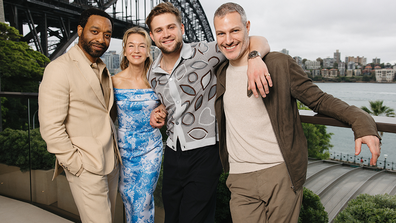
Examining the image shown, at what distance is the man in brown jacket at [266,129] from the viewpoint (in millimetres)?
1366

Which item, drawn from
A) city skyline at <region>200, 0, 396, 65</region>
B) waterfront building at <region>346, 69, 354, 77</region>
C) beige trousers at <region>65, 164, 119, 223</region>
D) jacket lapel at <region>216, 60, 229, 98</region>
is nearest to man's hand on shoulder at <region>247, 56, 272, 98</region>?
jacket lapel at <region>216, 60, 229, 98</region>

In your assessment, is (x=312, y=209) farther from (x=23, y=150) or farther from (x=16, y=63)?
(x=16, y=63)

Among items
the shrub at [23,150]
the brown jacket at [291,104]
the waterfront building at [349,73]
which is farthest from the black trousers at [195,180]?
the waterfront building at [349,73]

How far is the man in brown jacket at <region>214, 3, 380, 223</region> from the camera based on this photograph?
1366 millimetres

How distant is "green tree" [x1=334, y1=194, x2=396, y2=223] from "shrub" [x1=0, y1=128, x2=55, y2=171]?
119 inches

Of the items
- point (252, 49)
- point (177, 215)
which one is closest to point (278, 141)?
point (252, 49)

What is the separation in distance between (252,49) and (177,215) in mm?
1300

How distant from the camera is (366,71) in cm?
7212

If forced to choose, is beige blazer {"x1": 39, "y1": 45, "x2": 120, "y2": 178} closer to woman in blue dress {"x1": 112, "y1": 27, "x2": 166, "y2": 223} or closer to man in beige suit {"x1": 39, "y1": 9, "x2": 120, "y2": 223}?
man in beige suit {"x1": 39, "y1": 9, "x2": 120, "y2": 223}

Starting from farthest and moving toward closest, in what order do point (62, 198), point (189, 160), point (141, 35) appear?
point (62, 198) < point (141, 35) < point (189, 160)

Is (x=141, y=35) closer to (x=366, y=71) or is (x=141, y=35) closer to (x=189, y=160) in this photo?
(x=189, y=160)

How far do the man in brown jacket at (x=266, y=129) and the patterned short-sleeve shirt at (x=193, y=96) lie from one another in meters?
0.22

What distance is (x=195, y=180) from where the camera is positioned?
5.73 ft

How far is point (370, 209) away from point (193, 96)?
1.31 metres
